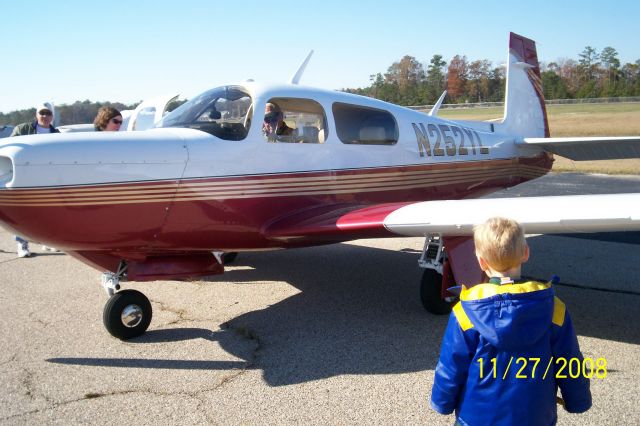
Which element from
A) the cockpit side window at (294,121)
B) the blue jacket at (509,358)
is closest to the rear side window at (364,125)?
the cockpit side window at (294,121)

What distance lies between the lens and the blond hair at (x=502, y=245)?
6.50ft

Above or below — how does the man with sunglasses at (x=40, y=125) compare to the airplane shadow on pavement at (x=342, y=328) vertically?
above

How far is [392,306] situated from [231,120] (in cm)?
238

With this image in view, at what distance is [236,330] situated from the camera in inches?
194

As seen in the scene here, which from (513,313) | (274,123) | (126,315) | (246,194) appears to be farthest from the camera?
(274,123)

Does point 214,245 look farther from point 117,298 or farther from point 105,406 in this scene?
point 105,406

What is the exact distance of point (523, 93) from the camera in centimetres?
920

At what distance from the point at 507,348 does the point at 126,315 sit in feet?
11.8

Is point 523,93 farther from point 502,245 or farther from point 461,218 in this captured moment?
point 502,245

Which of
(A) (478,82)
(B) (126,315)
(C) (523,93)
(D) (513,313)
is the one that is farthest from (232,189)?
(A) (478,82)

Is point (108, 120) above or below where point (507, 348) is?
above

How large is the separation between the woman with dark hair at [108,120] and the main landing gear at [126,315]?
234 cm
